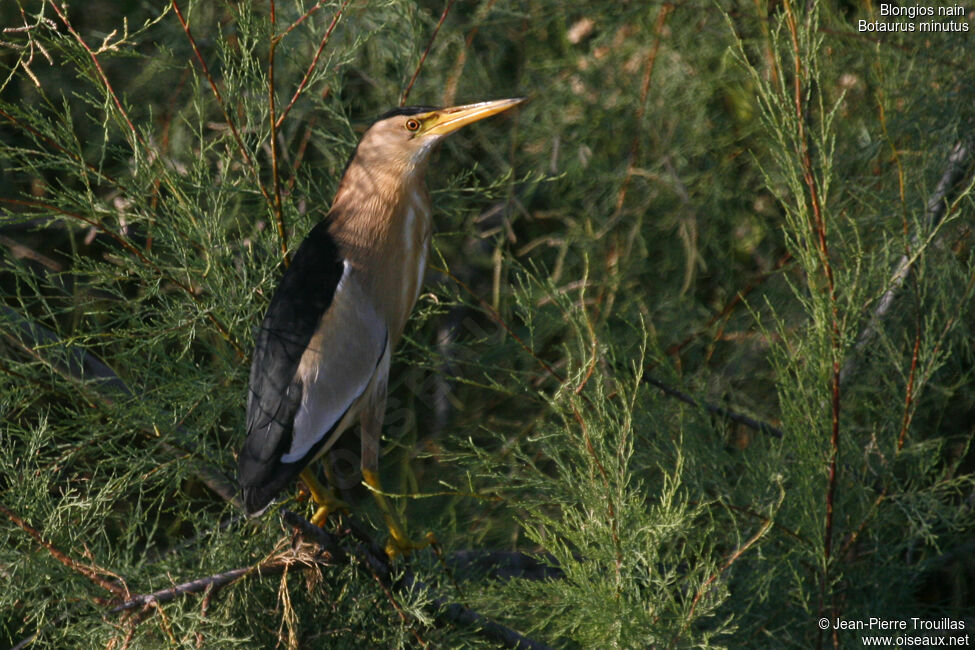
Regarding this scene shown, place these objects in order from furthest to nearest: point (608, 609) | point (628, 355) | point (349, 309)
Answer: point (628, 355), point (349, 309), point (608, 609)

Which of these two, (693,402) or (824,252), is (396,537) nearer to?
(693,402)

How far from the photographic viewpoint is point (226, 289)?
58.0 inches

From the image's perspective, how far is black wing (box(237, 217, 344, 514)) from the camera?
1.45 m

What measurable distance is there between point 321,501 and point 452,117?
0.77 metres

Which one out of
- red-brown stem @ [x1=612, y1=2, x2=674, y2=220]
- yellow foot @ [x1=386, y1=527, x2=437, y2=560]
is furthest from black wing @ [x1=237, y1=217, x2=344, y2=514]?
red-brown stem @ [x1=612, y1=2, x2=674, y2=220]

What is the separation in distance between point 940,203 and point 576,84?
95 cm

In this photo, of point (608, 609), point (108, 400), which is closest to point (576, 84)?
point (108, 400)

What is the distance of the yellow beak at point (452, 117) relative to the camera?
1754 mm

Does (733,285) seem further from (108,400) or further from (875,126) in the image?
(108,400)

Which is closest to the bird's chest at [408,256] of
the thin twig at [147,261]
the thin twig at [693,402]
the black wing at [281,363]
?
the black wing at [281,363]

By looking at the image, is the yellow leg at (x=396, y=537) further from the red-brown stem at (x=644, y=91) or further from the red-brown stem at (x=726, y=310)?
the red-brown stem at (x=644, y=91)

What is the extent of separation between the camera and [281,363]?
1.61 meters

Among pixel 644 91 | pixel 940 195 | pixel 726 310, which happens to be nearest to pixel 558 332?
pixel 726 310

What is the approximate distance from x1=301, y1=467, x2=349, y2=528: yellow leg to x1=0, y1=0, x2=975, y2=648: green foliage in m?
0.06
